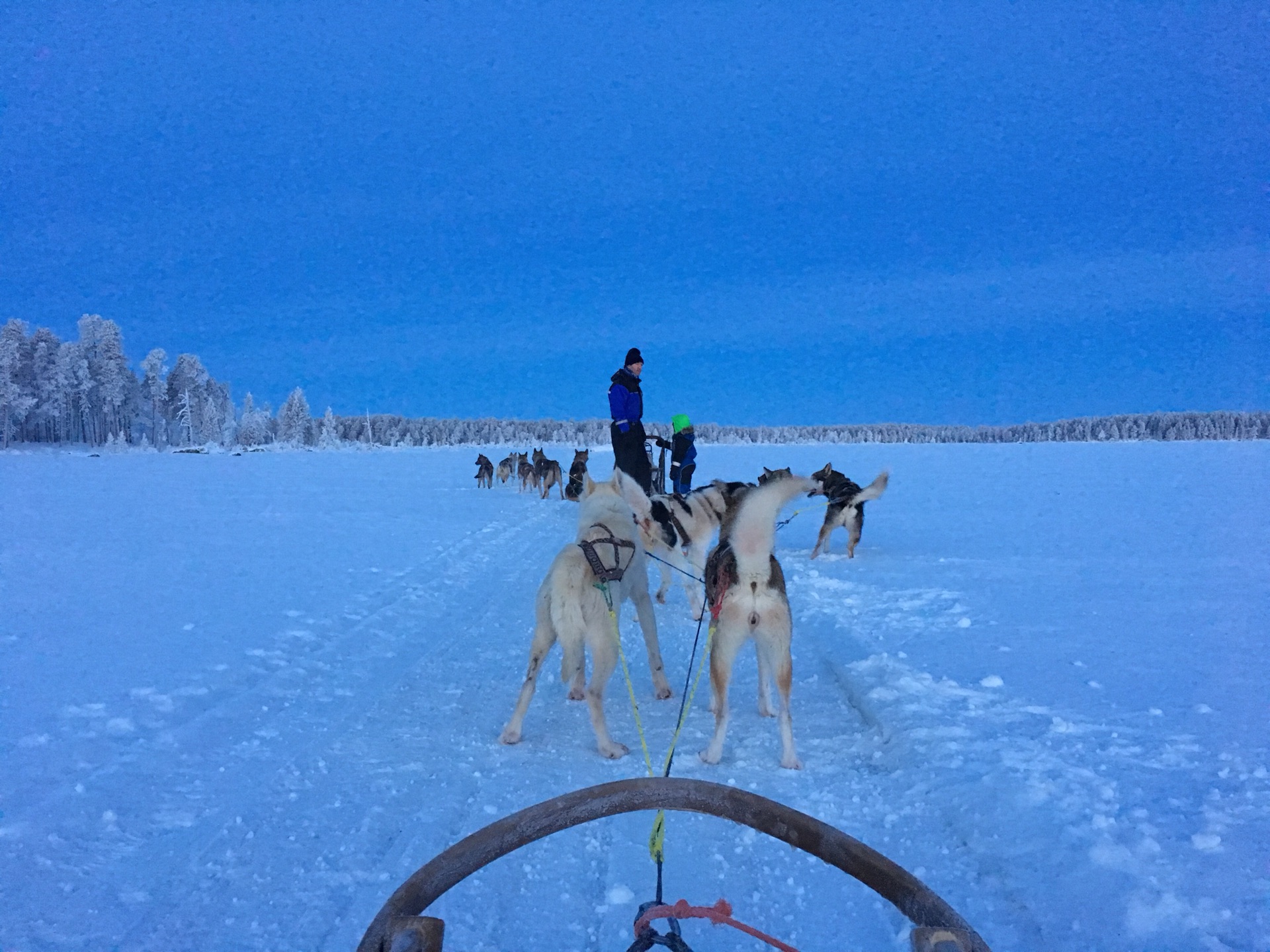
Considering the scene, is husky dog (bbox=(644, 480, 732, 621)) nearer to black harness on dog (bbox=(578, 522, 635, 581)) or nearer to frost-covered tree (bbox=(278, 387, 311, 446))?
black harness on dog (bbox=(578, 522, 635, 581))

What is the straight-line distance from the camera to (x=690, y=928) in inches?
86.7

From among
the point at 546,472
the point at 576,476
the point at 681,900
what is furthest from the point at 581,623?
the point at 546,472

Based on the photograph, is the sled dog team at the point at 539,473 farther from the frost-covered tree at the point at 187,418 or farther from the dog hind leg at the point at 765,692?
the frost-covered tree at the point at 187,418

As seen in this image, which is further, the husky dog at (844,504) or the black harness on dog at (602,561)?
the husky dog at (844,504)

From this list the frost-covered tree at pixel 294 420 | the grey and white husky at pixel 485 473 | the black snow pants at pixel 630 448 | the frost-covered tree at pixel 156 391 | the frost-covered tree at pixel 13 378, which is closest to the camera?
the black snow pants at pixel 630 448

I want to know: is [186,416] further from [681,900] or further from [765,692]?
[681,900]

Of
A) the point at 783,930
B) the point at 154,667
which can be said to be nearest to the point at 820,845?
the point at 783,930

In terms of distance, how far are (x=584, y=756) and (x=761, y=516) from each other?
1390mm

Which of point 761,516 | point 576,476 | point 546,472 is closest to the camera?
point 761,516

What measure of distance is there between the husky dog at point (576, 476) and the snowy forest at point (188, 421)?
2197 centimetres

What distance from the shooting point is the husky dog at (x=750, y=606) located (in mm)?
3010

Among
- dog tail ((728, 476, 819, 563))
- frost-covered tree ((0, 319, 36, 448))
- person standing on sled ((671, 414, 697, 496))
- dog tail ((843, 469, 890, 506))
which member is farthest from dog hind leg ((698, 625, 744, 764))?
frost-covered tree ((0, 319, 36, 448))

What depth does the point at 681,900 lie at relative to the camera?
1446mm

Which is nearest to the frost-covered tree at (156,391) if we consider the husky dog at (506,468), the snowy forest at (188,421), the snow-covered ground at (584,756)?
the snowy forest at (188,421)
